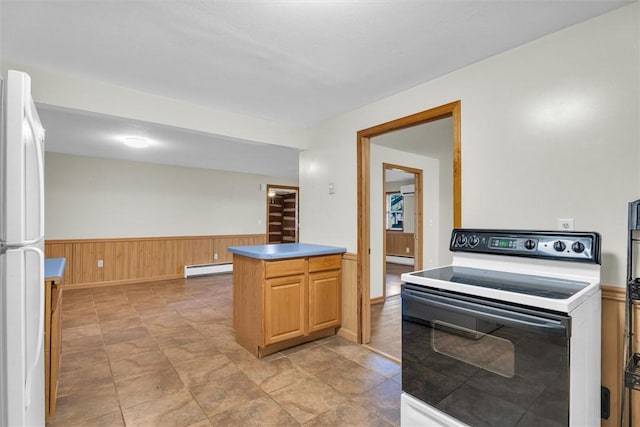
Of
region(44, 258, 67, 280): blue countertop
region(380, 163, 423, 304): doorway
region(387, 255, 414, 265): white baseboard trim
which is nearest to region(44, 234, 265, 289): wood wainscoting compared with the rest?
region(44, 258, 67, 280): blue countertop

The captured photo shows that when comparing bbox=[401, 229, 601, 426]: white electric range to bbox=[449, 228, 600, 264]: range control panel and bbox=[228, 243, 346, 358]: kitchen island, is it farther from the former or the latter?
bbox=[228, 243, 346, 358]: kitchen island

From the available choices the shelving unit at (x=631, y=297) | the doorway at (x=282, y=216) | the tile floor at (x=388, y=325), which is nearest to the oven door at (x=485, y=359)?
the shelving unit at (x=631, y=297)

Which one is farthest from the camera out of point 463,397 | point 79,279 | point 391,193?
point 391,193

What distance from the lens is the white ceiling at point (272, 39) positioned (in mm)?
1552

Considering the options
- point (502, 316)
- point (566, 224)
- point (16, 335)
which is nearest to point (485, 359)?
point (502, 316)

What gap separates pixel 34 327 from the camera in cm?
122

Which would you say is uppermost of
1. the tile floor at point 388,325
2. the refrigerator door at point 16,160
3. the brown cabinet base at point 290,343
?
the refrigerator door at point 16,160

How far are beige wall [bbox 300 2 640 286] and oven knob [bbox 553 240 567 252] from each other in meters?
0.19

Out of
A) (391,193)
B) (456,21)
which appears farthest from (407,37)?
(391,193)

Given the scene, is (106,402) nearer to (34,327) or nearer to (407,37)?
(34,327)

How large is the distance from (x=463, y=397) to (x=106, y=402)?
2.20 m

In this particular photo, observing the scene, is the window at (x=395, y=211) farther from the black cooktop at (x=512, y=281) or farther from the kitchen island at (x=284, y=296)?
the black cooktop at (x=512, y=281)

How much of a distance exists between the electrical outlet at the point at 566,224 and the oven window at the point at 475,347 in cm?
84

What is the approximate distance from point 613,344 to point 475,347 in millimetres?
808
